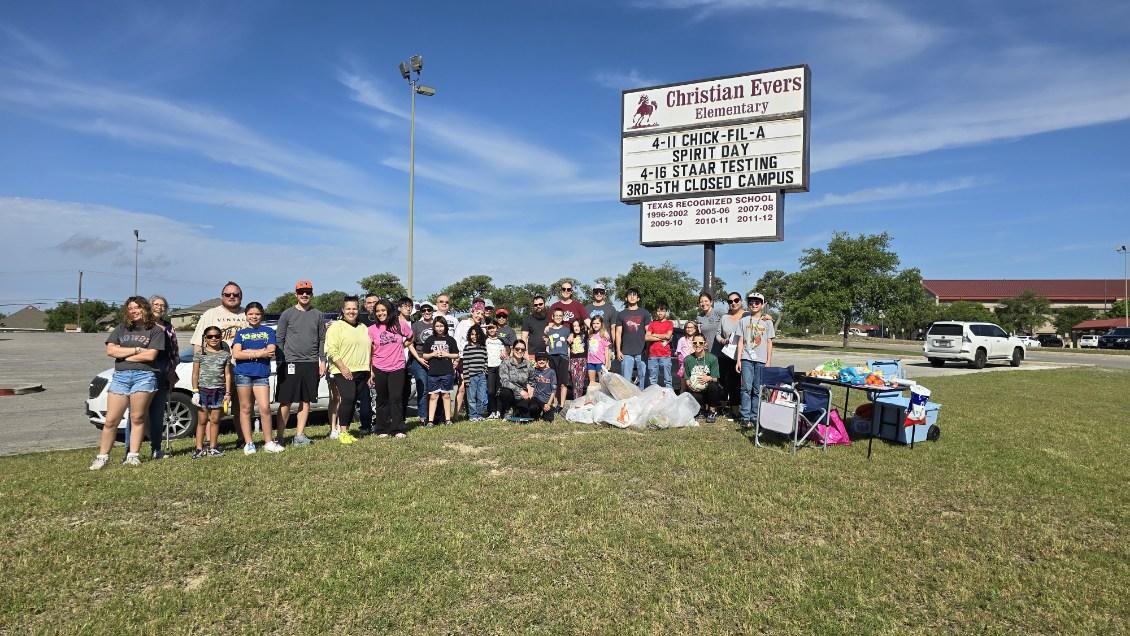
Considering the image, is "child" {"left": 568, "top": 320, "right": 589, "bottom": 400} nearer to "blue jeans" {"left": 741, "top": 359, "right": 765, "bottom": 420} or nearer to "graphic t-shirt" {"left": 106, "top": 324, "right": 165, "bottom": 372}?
"blue jeans" {"left": 741, "top": 359, "right": 765, "bottom": 420}

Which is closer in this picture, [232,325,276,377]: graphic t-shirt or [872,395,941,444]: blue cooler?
[232,325,276,377]: graphic t-shirt

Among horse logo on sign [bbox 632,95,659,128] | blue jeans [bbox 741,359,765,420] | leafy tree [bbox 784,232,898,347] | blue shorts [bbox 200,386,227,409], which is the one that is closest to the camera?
blue shorts [bbox 200,386,227,409]

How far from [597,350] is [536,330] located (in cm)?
97

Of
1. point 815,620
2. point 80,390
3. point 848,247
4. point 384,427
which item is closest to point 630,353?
point 384,427

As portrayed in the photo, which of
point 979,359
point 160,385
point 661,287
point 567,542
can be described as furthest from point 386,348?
point 661,287

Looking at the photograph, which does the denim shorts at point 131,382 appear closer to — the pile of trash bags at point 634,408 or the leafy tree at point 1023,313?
the pile of trash bags at point 634,408

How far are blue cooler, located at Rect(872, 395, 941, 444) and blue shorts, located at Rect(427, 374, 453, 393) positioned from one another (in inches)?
204

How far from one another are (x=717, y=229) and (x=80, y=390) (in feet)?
45.7

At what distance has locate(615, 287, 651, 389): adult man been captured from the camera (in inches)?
377

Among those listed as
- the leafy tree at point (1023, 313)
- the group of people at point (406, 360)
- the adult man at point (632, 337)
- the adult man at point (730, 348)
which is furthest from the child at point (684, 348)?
the leafy tree at point (1023, 313)

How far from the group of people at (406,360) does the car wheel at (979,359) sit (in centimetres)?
1543

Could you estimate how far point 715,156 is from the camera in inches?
527

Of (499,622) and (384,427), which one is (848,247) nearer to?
(384,427)


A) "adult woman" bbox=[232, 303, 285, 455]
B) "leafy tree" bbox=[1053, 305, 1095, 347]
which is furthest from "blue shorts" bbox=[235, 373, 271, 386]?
"leafy tree" bbox=[1053, 305, 1095, 347]
